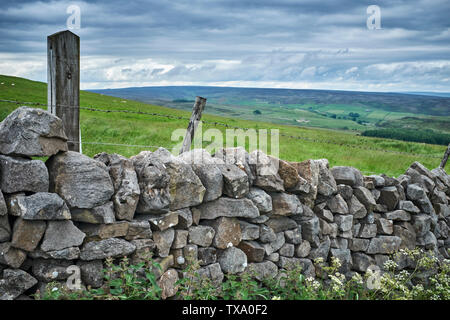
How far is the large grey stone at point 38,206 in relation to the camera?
4367 mm

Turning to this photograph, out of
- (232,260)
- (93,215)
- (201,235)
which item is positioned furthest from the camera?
(232,260)

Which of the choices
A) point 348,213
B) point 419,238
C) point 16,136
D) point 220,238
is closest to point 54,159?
point 16,136

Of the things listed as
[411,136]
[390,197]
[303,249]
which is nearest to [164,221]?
[303,249]

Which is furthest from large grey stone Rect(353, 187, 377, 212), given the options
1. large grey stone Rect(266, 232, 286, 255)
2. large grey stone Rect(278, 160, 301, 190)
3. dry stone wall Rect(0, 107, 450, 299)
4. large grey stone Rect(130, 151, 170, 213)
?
large grey stone Rect(130, 151, 170, 213)

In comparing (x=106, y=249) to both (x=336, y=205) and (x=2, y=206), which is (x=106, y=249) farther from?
(x=336, y=205)

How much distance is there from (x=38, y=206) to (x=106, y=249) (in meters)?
0.97

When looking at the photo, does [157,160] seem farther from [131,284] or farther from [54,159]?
[131,284]

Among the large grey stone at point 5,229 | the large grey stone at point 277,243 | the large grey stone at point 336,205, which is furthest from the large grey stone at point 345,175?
the large grey stone at point 5,229

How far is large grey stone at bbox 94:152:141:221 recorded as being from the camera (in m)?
5.03

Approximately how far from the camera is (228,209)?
617cm

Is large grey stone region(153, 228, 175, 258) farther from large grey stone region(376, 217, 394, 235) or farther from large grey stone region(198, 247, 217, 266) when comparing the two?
large grey stone region(376, 217, 394, 235)

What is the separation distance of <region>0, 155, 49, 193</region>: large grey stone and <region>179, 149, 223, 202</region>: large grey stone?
206cm

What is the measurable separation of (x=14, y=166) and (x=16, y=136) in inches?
13.4

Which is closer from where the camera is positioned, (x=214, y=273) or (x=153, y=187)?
(x=153, y=187)
